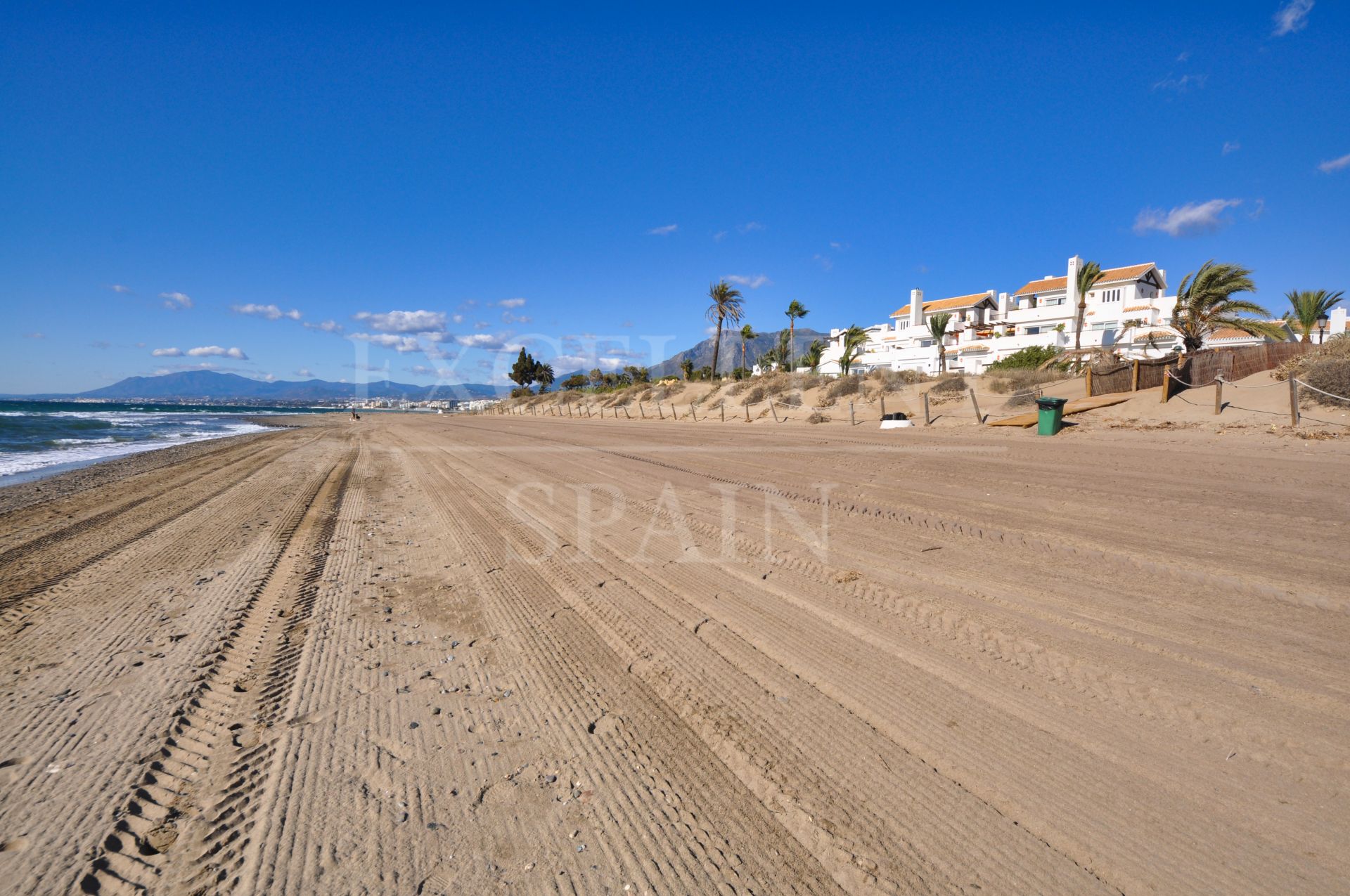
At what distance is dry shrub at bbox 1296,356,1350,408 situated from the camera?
12.0 meters

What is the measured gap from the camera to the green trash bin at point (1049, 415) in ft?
44.6

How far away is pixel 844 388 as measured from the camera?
85.4ft

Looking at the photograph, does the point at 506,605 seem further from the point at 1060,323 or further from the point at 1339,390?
the point at 1060,323

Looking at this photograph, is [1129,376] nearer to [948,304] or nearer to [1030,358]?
[1030,358]

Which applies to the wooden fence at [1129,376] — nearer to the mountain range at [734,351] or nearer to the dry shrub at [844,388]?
the dry shrub at [844,388]

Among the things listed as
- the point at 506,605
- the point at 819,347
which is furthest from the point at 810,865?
the point at 819,347

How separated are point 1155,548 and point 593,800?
5.41 meters

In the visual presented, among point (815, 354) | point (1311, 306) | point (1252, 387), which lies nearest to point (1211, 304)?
point (1311, 306)

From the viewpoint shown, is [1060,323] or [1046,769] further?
[1060,323]

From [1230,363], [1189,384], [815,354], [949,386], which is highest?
[815,354]

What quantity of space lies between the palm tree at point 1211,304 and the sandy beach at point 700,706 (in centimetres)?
2550

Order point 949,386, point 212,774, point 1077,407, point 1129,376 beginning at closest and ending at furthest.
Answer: point 212,774 < point 1077,407 < point 1129,376 < point 949,386

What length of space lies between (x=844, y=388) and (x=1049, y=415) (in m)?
12.6

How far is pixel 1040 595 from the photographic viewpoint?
4.17 metres
